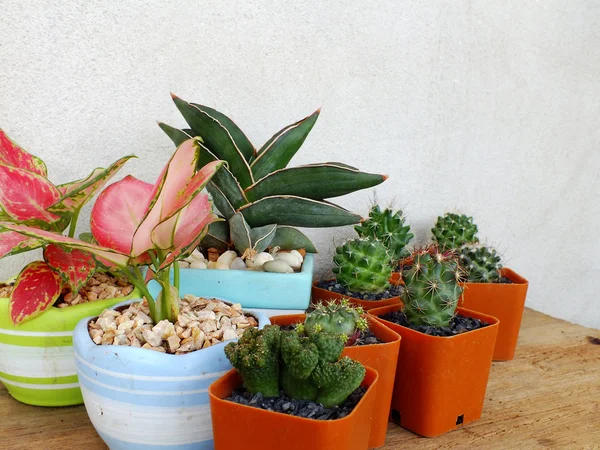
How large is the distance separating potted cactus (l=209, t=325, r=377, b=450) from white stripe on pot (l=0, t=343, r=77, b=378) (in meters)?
0.26

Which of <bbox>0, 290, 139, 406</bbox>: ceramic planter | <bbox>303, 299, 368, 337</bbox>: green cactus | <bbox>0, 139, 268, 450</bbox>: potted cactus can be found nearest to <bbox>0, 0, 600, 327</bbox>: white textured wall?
<bbox>0, 290, 139, 406</bbox>: ceramic planter

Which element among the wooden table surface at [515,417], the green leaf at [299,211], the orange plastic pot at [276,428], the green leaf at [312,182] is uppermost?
the green leaf at [312,182]

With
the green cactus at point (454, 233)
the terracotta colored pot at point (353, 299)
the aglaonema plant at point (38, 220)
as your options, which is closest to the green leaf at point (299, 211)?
the terracotta colored pot at point (353, 299)

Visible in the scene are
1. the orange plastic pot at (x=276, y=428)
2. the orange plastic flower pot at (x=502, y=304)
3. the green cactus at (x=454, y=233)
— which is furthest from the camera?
the green cactus at (x=454, y=233)

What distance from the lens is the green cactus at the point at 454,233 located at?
1.09 m

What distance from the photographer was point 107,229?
0.60m

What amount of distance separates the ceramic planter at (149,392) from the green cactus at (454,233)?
63 centimetres

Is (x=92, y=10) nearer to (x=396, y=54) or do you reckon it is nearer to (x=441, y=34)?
(x=396, y=54)

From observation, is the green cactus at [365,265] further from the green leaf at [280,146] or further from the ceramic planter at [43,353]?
the ceramic planter at [43,353]

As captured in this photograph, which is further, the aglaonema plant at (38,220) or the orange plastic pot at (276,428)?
the aglaonema plant at (38,220)

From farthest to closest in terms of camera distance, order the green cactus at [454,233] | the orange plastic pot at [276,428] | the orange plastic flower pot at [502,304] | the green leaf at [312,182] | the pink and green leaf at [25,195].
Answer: the green cactus at [454,233] < the orange plastic flower pot at [502,304] < the green leaf at [312,182] < the pink and green leaf at [25,195] < the orange plastic pot at [276,428]

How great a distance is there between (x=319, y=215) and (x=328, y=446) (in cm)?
39

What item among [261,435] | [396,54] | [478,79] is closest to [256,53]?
[396,54]

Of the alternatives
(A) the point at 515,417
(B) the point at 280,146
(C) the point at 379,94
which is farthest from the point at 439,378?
(C) the point at 379,94
